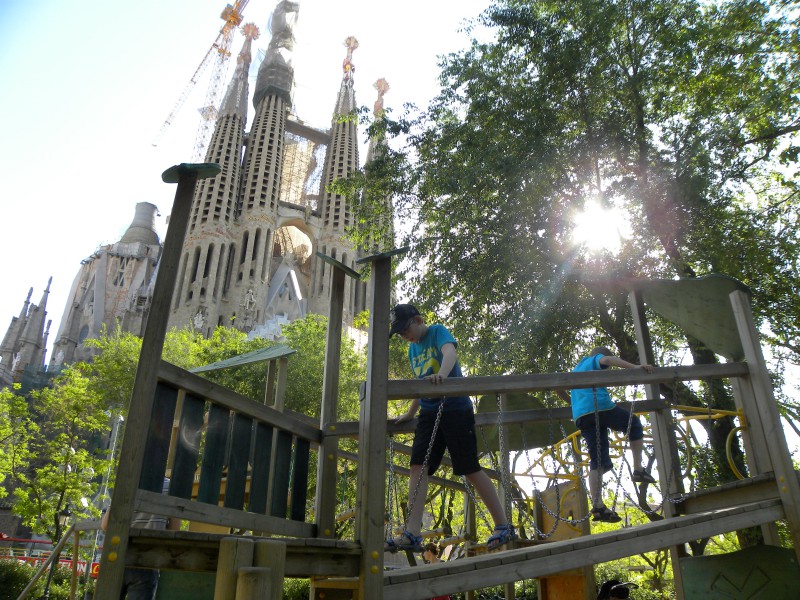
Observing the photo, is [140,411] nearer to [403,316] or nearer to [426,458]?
A: [426,458]

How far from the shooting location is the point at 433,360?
468 centimetres

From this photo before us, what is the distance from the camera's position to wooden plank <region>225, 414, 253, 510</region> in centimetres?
370

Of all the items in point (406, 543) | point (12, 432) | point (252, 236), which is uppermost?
point (252, 236)

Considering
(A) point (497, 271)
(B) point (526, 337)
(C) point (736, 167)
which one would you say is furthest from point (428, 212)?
(C) point (736, 167)

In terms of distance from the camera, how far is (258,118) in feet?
218

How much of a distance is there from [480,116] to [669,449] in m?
8.72

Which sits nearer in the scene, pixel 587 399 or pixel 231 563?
pixel 231 563

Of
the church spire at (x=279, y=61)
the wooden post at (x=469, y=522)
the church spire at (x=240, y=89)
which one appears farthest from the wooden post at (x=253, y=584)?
the church spire at (x=279, y=61)

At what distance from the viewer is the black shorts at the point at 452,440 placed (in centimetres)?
443

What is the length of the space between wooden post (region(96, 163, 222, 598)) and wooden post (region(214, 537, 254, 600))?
534 mm

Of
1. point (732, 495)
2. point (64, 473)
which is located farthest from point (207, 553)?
point (64, 473)

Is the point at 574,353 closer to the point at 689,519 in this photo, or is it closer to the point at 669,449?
the point at 669,449

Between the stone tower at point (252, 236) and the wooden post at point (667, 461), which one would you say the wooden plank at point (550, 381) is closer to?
the wooden post at point (667, 461)

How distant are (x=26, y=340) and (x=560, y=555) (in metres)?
80.8
